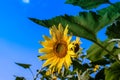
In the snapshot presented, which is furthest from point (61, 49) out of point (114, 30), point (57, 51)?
point (114, 30)

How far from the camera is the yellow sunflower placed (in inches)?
51.9

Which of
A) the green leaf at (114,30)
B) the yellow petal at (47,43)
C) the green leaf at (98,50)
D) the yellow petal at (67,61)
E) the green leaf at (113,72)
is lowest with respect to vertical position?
the green leaf at (113,72)

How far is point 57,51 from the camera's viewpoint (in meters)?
1.50

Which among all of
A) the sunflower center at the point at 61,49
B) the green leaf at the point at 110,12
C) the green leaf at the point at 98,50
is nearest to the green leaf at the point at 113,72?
the green leaf at the point at 98,50

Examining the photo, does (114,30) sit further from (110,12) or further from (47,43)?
(47,43)

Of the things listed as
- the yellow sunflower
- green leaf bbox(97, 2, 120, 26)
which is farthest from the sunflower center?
green leaf bbox(97, 2, 120, 26)

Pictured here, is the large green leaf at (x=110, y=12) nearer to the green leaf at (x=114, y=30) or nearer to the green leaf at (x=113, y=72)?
the green leaf at (x=114, y=30)

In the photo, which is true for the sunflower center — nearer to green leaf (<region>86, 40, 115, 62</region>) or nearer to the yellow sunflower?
the yellow sunflower

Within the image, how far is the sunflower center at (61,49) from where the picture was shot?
1444 millimetres

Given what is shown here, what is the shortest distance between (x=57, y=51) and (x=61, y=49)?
0.02 meters

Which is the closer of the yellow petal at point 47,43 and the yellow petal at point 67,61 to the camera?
the yellow petal at point 67,61

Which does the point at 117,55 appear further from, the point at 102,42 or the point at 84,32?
the point at 84,32

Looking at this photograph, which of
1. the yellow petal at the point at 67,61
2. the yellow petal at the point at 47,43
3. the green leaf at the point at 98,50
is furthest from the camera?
the yellow petal at the point at 47,43

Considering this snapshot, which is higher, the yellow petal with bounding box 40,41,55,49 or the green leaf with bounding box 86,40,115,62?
the yellow petal with bounding box 40,41,55,49
